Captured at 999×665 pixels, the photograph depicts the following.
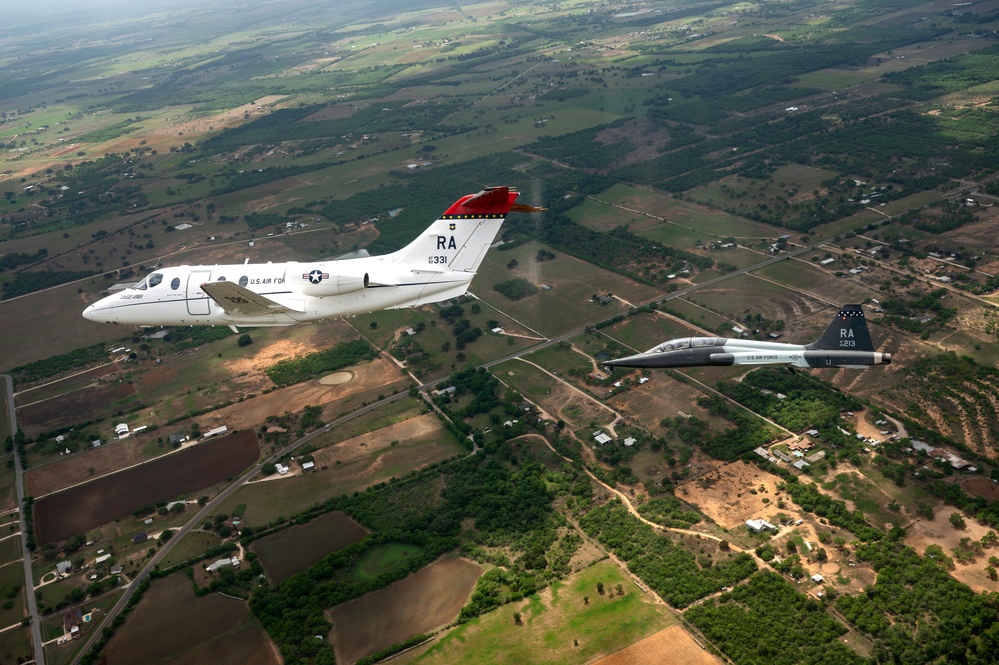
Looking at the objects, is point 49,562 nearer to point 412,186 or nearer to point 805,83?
point 412,186

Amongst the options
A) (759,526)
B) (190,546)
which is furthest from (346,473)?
(759,526)

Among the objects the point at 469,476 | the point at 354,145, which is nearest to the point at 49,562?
the point at 469,476

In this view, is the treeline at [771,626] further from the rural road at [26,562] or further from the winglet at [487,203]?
the rural road at [26,562]

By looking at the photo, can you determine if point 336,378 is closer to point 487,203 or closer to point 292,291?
point 292,291

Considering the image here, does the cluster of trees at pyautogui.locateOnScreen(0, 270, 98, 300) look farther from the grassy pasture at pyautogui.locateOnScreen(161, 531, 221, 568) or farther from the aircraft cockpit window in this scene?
the aircraft cockpit window

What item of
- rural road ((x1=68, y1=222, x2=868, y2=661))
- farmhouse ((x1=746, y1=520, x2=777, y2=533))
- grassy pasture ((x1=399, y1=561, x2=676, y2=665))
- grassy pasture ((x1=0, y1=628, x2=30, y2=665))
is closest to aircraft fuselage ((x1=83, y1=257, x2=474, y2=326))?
rural road ((x1=68, y1=222, x2=868, y2=661))

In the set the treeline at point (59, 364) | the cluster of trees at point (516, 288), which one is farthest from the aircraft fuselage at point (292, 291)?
the cluster of trees at point (516, 288)

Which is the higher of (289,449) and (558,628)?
(289,449)
